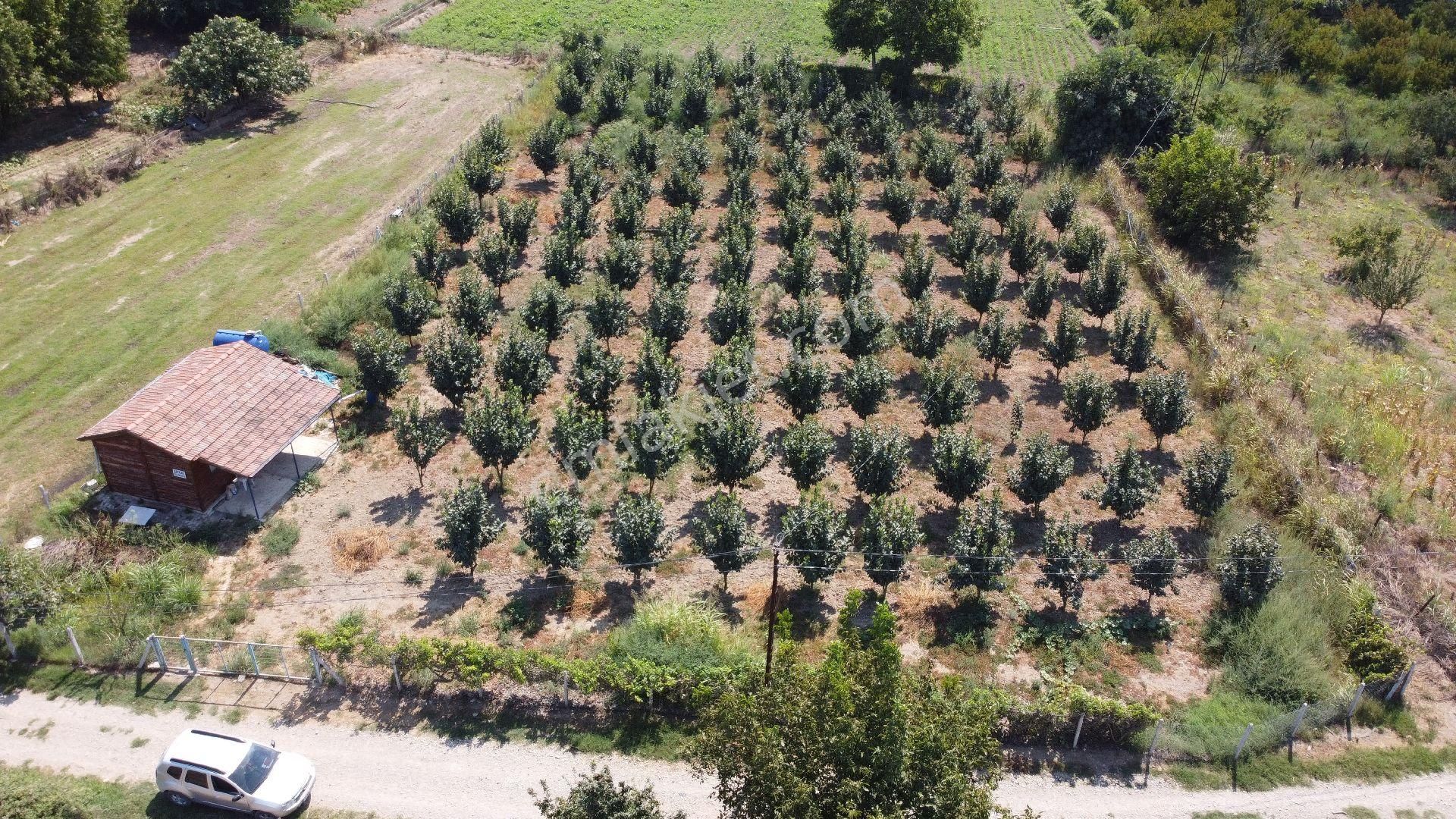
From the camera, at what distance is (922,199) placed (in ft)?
175

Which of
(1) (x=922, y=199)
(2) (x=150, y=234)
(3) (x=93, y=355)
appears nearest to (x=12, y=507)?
(3) (x=93, y=355)

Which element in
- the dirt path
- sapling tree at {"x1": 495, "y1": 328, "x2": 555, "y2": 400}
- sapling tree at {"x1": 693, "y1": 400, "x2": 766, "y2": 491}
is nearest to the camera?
the dirt path

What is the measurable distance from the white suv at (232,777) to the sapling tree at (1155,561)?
22994mm

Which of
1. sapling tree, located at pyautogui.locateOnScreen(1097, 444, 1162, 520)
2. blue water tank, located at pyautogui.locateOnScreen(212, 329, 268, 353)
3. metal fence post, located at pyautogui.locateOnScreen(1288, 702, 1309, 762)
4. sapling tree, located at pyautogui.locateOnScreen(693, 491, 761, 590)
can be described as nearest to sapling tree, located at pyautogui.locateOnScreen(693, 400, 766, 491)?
sapling tree, located at pyautogui.locateOnScreen(693, 491, 761, 590)

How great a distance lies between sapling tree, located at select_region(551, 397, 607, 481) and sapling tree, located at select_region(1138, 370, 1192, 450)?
18950 millimetres

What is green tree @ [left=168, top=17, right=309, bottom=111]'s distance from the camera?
5528 centimetres

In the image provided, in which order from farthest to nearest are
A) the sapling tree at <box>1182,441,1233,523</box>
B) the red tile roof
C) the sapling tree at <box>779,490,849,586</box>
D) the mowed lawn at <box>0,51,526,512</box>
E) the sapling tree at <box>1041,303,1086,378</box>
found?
1. the sapling tree at <box>1041,303,1086,378</box>
2. the mowed lawn at <box>0,51,526,512</box>
3. the sapling tree at <box>1182,441,1233,523</box>
4. the red tile roof
5. the sapling tree at <box>779,490,849,586</box>

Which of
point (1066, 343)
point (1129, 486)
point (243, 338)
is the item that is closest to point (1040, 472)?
point (1129, 486)

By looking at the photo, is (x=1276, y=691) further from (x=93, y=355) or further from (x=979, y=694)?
(x=93, y=355)

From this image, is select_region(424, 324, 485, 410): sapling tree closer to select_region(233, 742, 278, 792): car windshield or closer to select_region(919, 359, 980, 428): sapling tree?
select_region(233, 742, 278, 792): car windshield

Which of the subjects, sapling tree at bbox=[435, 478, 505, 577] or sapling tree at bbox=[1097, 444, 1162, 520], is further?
sapling tree at bbox=[1097, 444, 1162, 520]

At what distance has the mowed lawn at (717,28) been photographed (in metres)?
72.2

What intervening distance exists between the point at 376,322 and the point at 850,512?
71.1ft

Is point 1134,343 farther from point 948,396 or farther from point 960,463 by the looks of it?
point 960,463
